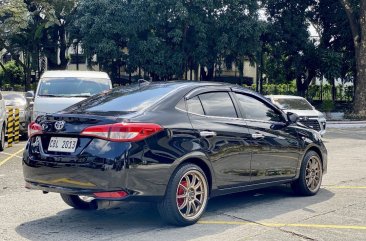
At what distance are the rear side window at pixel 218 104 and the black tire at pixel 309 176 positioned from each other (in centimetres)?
162

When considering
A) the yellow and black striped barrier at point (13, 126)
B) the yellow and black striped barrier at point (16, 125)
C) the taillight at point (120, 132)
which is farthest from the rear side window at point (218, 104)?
the yellow and black striped barrier at point (16, 125)

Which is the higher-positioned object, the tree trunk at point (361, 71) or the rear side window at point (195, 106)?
the tree trunk at point (361, 71)

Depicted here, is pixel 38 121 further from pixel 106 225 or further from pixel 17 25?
pixel 17 25

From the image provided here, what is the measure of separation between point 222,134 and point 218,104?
0.45 metres

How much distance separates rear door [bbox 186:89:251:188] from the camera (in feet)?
22.0

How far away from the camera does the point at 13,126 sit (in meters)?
16.2

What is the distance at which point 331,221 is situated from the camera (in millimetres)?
6770

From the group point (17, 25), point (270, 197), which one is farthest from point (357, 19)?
point (270, 197)

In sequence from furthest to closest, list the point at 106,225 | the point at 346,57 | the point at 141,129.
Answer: the point at 346,57, the point at 106,225, the point at 141,129

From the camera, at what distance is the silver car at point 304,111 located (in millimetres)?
17656

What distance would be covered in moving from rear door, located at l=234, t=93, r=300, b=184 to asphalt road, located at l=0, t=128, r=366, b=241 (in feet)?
1.49

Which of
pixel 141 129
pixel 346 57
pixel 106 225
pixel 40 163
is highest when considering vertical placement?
pixel 346 57

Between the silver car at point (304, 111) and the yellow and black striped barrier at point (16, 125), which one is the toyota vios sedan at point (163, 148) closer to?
the yellow and black striped barrier at point (16, 125)

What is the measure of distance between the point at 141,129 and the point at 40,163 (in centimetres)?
120
